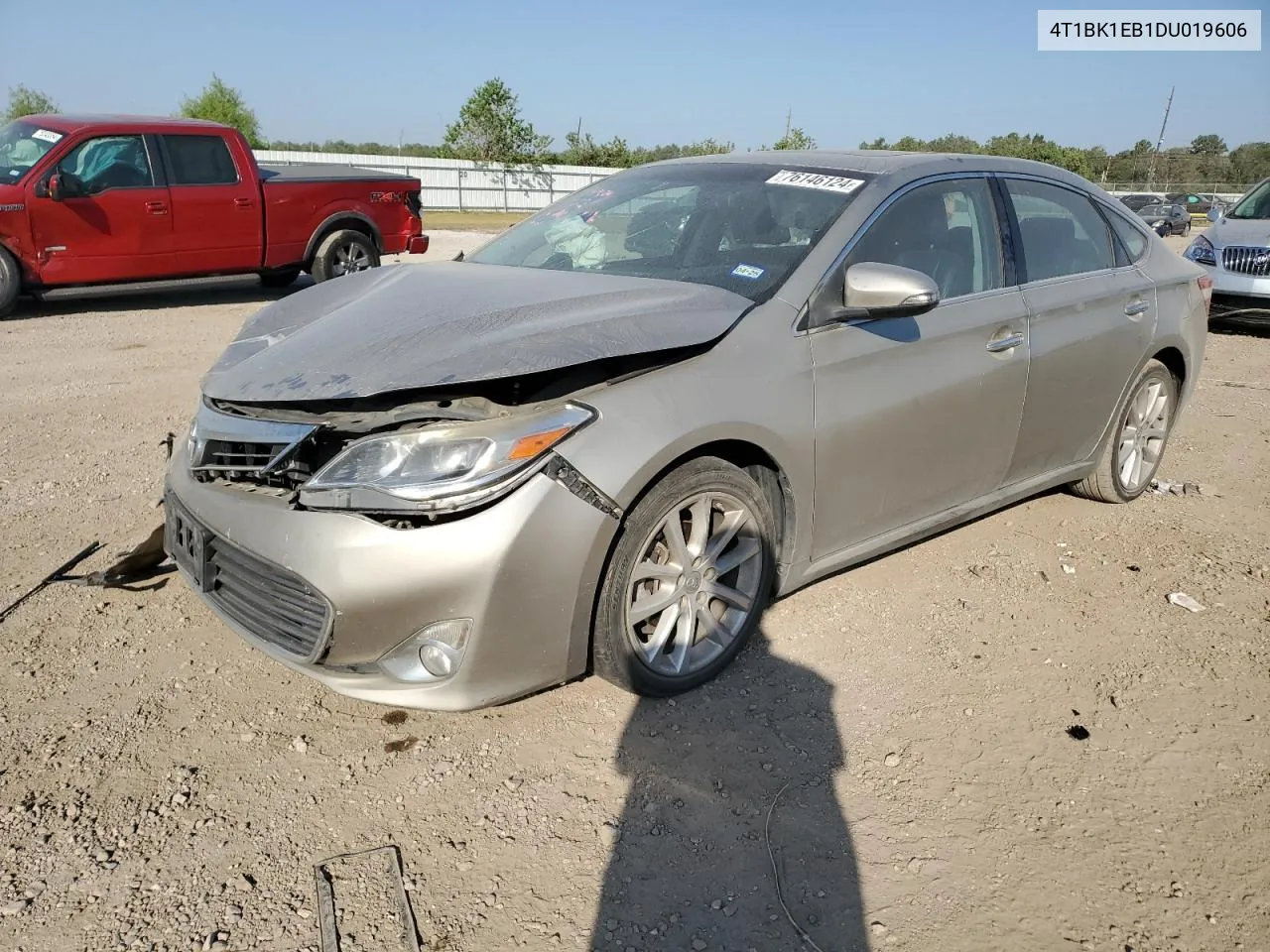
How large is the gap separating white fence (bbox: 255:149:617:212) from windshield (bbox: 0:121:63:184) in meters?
21.6

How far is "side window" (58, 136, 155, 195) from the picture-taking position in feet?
29.1

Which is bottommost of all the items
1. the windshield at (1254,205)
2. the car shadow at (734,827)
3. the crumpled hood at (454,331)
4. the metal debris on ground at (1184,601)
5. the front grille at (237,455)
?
the car shadow at (734,827)

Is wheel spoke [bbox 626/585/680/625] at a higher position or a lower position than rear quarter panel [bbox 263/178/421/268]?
lower

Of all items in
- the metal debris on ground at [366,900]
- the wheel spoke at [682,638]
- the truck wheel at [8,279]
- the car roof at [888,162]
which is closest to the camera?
the metal debris on ground at [366,900]

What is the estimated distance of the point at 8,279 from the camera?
8.70 m

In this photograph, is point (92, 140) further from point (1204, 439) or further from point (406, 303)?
point (1204, 439)

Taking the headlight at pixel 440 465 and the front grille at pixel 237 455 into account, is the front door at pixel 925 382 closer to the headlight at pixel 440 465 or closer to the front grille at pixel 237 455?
the headlight at pixel 440 465

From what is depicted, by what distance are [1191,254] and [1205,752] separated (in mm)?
9425

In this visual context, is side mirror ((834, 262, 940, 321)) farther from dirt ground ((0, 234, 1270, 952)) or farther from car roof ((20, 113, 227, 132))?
car roof ((20, 113, 227, 132))

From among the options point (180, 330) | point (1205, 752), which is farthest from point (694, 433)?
point (180, 330)

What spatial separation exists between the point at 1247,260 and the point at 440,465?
1026cm

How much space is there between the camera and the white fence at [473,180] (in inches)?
1225

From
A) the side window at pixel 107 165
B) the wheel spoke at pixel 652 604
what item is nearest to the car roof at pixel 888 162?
the wheel spoke at pixel 652 604

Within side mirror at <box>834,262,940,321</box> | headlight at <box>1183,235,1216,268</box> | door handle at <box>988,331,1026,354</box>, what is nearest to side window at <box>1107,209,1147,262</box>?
door handle at <box>988,331,1026,354</box>
